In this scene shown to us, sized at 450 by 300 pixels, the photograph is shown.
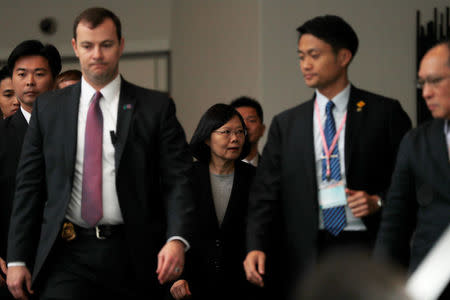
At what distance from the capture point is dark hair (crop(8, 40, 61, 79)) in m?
4.21

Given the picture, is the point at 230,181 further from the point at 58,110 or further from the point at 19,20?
the point at 19,20

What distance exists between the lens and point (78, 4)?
10.2 meters

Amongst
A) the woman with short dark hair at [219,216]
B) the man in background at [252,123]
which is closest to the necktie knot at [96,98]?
the woman with short dark hair at [219,216]

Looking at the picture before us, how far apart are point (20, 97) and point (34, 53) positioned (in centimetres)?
A: 35

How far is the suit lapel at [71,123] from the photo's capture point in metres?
2.85

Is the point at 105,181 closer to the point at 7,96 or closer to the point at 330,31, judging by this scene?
the point at 330,31

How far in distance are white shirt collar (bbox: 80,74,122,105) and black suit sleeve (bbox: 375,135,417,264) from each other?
1.30m

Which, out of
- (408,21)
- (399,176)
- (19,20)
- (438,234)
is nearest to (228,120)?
(399,176)

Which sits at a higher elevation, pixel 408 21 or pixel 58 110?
pixel 408 21

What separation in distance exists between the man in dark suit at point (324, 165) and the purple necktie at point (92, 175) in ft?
2.84

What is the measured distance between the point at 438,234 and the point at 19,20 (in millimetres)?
9193

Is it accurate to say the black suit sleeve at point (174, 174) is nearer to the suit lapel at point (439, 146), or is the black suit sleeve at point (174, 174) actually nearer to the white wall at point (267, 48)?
the suit lapel at point (439, 146)

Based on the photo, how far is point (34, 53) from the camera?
4234mm

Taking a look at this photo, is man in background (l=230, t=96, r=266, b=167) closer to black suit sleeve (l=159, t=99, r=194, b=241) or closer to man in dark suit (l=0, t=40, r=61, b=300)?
man in dark suit (l=0, t=40, r=61, b=300)
